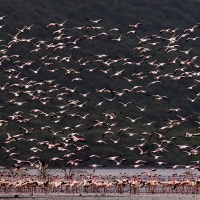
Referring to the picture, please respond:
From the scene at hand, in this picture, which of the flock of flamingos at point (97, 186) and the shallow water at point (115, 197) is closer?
the shallow water at point (115, 197)

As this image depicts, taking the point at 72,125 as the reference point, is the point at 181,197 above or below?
below

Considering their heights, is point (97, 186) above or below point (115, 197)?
above

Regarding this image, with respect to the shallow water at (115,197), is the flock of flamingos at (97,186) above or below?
above

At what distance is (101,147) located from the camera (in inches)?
6289

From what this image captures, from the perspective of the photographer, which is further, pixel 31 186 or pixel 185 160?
pixel 185 160

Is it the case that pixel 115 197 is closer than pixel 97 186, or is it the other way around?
pixel 115 197

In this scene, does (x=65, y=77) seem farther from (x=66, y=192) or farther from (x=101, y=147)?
(x=66, y=192)

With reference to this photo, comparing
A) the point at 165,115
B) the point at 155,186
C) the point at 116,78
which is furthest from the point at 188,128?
the point at 155,186

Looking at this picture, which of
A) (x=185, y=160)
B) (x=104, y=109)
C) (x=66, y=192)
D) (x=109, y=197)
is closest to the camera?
(x=109, y=197)

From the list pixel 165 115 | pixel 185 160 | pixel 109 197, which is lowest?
pixel 109 197

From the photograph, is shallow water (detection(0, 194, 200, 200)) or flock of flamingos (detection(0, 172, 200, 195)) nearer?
shallow water (detection(0, 194, 200, 200))

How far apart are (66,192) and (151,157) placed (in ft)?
251

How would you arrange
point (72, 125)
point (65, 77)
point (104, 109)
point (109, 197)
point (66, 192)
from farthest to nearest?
point (65, 77) → point (104, 109) → point (72, 125) → point (66, 192) → point (109, 197)

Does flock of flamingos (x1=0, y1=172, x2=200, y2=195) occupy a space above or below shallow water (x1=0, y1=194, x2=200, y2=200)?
above
